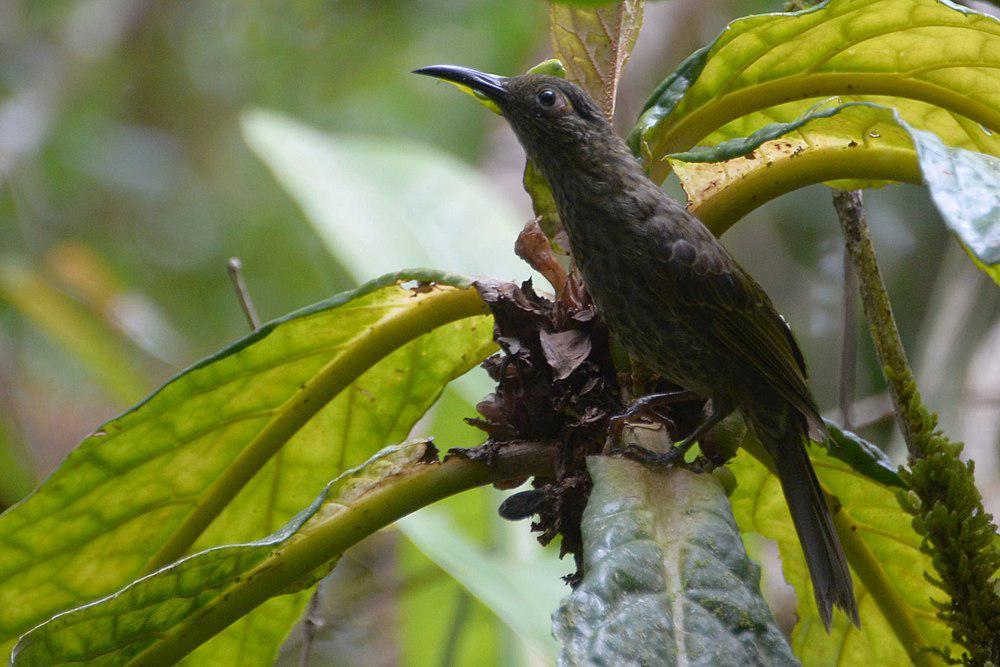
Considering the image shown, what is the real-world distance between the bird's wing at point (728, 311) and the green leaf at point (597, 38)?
14.2 inches

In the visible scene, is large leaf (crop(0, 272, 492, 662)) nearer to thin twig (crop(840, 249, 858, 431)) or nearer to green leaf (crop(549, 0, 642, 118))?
green leaf (crop(549, 0, 642, 118))

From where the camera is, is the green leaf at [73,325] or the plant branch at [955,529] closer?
the plant branch at [955,529]

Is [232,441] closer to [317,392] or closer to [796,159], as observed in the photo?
[317,392]

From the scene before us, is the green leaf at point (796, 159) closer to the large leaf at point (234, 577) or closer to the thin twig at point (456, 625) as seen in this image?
the large leaf at point (234, 577)

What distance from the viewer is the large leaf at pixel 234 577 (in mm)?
1590

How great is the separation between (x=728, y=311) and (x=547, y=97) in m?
0.61

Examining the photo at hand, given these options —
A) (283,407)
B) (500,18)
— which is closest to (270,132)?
(283,407)

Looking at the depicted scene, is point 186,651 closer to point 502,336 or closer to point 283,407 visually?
point 283,407

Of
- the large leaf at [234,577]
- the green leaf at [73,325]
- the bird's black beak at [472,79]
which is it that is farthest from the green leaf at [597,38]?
the green leaf at [73,325]

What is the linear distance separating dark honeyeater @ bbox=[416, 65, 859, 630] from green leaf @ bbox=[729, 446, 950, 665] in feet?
0.22

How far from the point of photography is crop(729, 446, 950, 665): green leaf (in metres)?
2.09

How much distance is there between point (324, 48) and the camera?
7348mm

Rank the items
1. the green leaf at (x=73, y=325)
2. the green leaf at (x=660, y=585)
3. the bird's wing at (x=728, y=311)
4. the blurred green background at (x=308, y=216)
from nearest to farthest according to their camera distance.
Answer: the green leaf at (x=660, y=585)
the bird's wing at (x=728, y=311)
the blurred green background at (x=308, y=216)
the green leaf at (x=73, y=325)

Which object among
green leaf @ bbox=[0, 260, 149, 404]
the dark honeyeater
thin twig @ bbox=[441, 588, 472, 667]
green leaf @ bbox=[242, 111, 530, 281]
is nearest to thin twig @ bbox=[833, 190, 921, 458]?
the dark honeyeater
